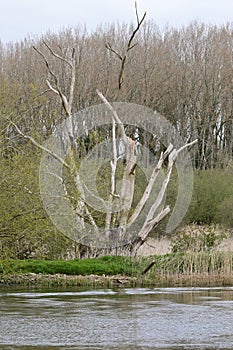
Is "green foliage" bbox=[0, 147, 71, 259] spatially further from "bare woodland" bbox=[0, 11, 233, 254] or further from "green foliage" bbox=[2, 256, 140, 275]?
"bare woodland" bbox=[0, 11, 233, 254]

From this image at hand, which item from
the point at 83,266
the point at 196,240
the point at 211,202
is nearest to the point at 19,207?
the point at 83,266

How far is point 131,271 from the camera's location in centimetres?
2527

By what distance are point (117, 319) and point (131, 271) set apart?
9183mm

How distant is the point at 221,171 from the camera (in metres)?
37.7

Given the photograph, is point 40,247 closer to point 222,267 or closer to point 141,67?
point 222,267

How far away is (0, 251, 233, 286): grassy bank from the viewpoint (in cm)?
2400

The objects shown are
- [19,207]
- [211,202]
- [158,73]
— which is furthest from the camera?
[158,73]

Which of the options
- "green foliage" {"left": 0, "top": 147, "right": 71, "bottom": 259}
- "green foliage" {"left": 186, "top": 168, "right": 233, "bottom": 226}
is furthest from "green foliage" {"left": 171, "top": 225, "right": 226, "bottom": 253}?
"green foliage" {"left": 0, "top": 147, "right": 71, "bottom": 259}

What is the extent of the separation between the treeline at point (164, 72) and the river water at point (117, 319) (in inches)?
942

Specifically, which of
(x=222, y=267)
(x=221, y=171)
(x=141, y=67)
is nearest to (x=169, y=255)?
(x=222, y=267)

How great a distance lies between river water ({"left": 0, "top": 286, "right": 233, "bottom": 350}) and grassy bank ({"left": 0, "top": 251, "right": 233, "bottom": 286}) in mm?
1594

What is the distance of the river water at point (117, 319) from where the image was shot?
1309 centimetres

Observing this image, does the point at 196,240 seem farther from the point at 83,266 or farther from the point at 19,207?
the point at 19,207

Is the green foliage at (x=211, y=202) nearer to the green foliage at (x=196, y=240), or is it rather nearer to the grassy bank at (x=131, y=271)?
the green foliage at (x=196, y=240)
